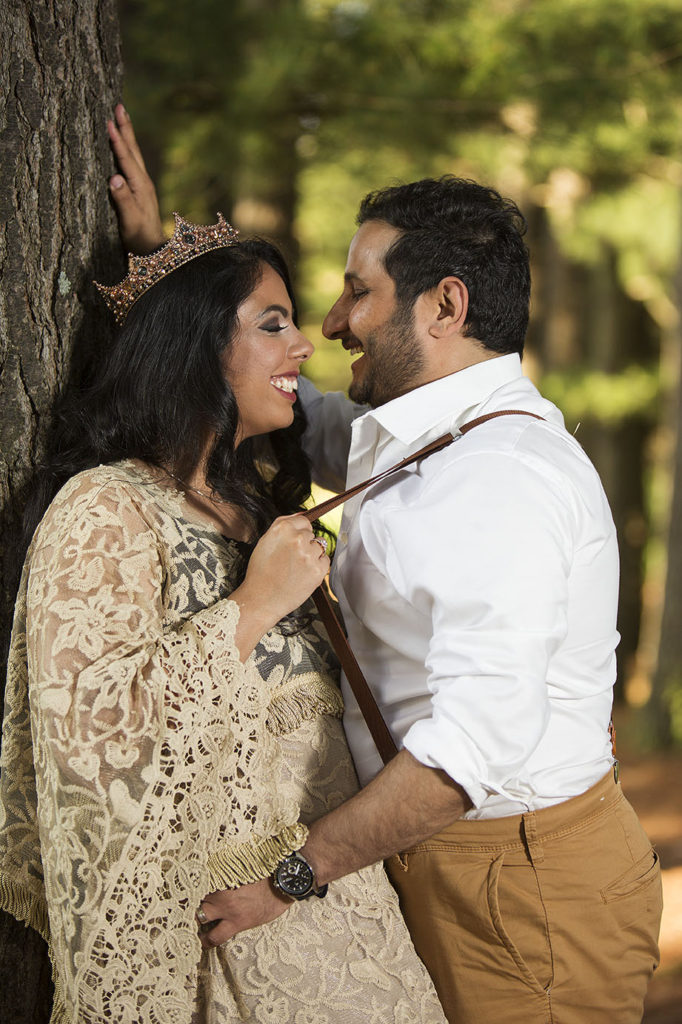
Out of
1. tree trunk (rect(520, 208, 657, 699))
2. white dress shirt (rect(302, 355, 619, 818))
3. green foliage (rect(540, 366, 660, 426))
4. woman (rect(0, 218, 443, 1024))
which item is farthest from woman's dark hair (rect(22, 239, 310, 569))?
tree trunk (rect(520, 208, 657, 699))

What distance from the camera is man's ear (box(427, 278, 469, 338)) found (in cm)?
232

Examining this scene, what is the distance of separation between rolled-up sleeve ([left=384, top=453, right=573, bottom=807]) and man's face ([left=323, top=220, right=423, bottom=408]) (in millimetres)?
491

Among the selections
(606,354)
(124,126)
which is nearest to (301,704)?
(124,126)

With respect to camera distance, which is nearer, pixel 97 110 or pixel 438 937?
pixel 438 937

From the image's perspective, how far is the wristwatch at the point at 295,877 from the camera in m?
1.96

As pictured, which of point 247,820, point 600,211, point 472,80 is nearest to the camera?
point 247,820

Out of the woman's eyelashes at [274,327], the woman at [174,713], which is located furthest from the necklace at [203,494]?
the woman's eyelashes at [274,327]

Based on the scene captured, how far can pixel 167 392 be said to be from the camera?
2291 mm

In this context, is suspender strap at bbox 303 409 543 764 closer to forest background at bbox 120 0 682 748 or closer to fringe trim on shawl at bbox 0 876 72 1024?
fringe trim on shawl at bbox 0 876 72 1024

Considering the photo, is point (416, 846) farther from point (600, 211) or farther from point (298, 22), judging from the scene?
point (600, 211)

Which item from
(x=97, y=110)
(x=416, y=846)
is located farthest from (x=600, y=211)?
(x=416, y=846)

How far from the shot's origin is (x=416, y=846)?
2.08 metres

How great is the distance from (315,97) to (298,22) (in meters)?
0.42

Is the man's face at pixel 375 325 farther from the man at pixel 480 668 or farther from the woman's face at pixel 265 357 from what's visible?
the woman's face at pixel 265 357
